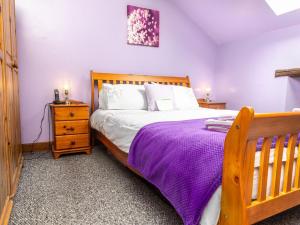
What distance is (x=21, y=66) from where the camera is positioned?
2.57 meters

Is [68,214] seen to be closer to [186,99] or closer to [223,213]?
[223,213]

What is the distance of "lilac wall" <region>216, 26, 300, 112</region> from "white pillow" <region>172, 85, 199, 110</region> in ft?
3.52

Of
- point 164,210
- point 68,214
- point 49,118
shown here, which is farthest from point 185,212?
point 49,118

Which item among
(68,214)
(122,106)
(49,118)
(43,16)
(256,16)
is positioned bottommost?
(68,214)

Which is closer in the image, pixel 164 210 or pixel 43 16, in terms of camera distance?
pixel 164 210

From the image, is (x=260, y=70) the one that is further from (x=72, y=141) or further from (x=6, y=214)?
(x=6, y=214)

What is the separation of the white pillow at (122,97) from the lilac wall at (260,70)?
175 centimetres

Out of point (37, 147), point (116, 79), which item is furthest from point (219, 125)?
point (37, 147)

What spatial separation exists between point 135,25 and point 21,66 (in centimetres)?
165

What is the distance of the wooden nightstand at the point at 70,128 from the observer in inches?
95.9

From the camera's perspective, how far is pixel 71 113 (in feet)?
8.18

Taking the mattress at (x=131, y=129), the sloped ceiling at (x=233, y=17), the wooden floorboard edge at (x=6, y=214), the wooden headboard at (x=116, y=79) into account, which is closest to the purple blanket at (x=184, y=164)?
the mattress at (x=131, y=129)

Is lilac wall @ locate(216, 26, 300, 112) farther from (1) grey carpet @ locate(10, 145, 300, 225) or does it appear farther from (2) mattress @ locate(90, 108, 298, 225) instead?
(1) grey carpet @ locate(10, 145, 300, 225)

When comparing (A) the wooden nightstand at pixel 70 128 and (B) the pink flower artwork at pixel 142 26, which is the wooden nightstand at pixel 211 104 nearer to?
(B) the pink flower artwork at pixel 142 26
